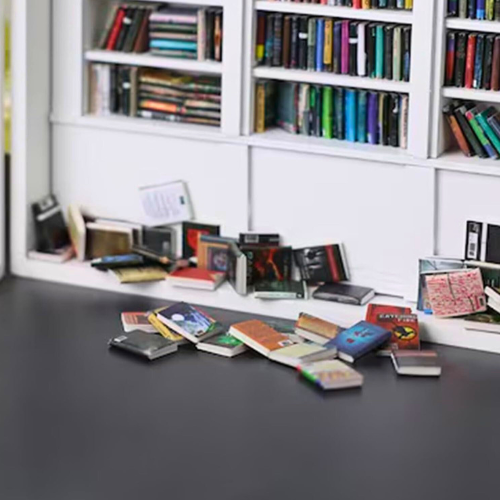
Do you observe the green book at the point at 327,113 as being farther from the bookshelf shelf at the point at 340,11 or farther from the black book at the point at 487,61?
the black book at the point at 487,61

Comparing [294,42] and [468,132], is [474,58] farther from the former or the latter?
[294,42]

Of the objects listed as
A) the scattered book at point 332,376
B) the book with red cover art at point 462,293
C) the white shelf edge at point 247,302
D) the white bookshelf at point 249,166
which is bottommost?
the scattered book at point 332,376

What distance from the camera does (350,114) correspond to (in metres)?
4.87

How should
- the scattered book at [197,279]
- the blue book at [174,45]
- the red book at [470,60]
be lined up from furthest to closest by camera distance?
the blue book at [174,45] < the scattered book at [197,279] < the red book at [470,60]

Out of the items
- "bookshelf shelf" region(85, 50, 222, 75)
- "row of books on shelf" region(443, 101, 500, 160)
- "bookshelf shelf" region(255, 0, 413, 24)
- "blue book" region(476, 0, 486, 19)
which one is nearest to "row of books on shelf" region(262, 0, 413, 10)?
"bookshelf shelf" region(255, 0, 413, 24)

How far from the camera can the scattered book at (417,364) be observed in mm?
4391

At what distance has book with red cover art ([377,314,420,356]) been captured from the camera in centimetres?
454

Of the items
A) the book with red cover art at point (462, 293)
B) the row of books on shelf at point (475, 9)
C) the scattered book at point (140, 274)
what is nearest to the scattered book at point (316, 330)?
the book with red cover art at point (462, 293)

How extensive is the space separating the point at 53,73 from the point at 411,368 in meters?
1.79

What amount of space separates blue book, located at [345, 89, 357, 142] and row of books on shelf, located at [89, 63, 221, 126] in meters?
0.47

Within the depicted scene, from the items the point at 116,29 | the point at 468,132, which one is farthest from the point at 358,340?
the point at 116,29

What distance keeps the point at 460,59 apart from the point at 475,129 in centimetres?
23

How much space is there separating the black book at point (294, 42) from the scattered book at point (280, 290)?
29.3 inches

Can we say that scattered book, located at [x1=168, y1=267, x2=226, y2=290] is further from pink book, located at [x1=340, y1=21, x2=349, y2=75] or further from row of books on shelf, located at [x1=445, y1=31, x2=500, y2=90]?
row of books on shelf, located at [x1=445, y1=31, x2=500, y2=90]
